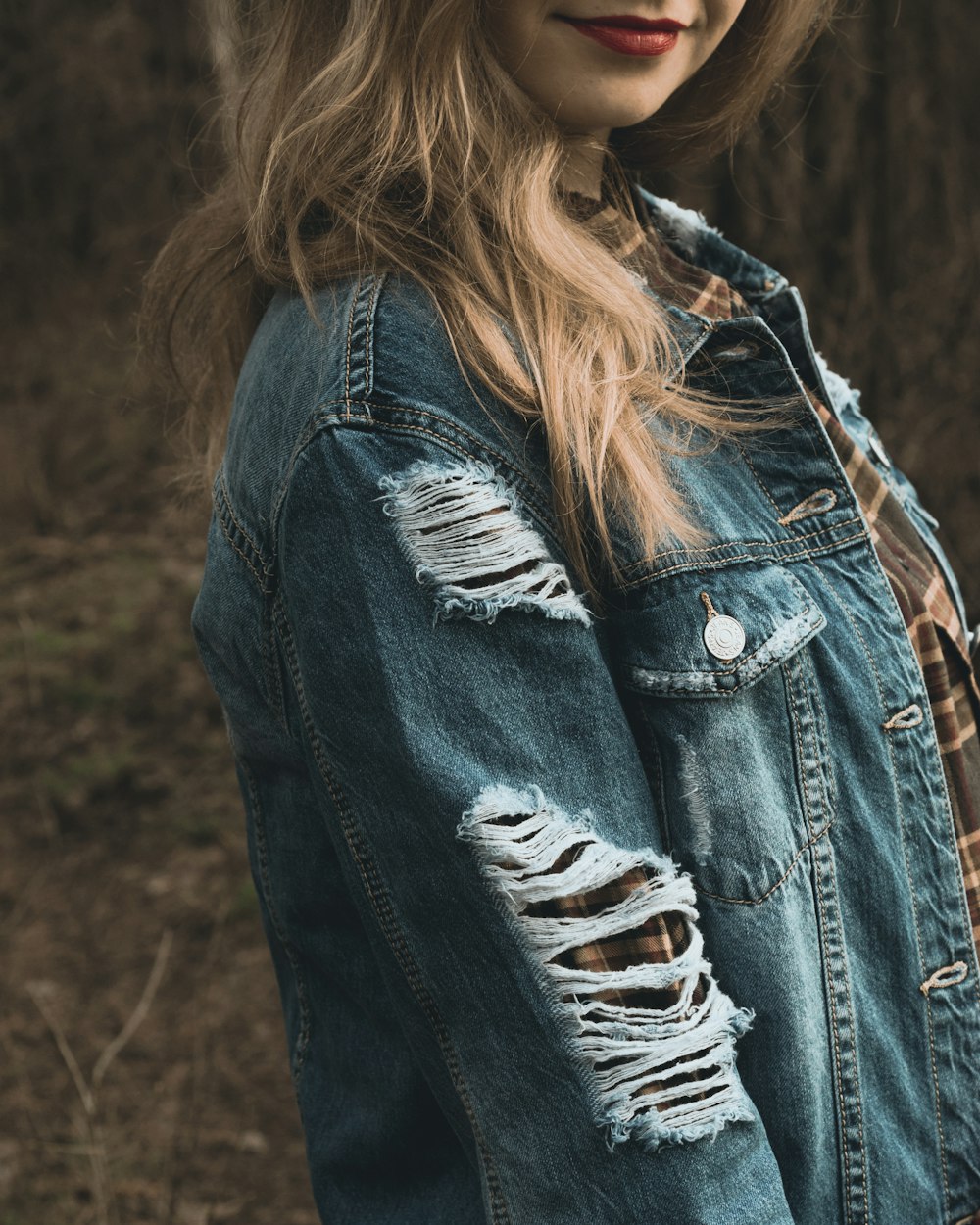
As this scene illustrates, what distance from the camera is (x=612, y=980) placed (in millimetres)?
1014

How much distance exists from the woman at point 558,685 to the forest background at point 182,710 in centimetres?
88

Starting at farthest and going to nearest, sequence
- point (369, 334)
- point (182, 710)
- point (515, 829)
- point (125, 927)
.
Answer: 1. point (182, 710)
2. point (125, 927)
3. point (369, 334)
4. point (515, 829)

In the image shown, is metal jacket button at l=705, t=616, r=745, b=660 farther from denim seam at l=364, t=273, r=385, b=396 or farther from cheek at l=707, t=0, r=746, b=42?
cheek at l=707, t=0, r=746, b=42

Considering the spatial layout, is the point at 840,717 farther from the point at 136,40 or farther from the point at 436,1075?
the point at 136,40

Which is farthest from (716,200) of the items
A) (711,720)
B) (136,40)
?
(136,40)

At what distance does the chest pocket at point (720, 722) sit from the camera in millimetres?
1118

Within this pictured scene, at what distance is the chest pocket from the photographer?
112 cm

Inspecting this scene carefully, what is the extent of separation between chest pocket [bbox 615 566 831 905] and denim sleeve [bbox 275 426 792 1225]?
7 centimetres

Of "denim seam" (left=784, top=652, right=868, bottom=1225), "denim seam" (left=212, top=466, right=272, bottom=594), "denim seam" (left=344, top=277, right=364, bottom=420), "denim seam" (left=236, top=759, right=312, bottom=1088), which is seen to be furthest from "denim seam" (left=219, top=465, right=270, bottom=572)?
"denim seam" (left=784, top=652, right=868, bottom=1225)

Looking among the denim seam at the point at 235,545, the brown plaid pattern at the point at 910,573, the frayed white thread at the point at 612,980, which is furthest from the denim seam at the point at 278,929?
the brown plaid pattern at the point at 910,573

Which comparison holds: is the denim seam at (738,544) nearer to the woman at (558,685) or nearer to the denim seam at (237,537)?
the woman at (558,685)

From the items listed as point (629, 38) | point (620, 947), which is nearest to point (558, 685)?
point (620, 947)

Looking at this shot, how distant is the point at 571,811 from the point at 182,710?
4153 mm

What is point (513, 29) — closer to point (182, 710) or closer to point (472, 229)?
point (472, 229)
